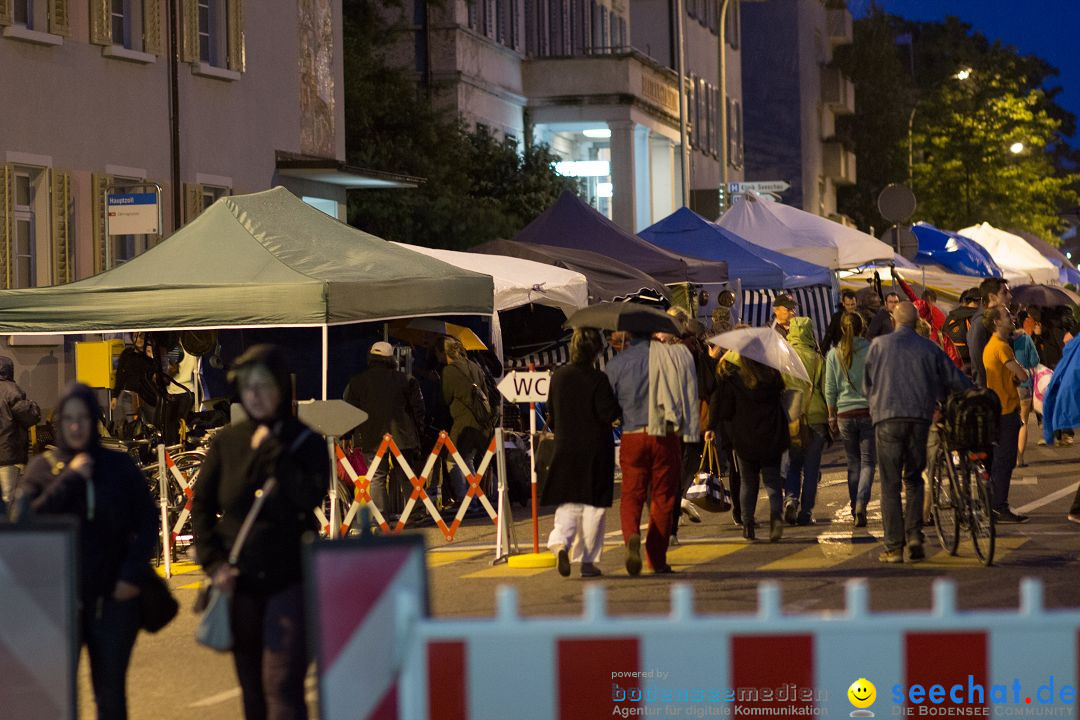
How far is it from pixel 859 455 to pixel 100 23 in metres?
12.3

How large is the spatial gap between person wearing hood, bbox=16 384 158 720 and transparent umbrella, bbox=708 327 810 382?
29.2 ft

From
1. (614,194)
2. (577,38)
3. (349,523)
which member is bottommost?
(349,523)

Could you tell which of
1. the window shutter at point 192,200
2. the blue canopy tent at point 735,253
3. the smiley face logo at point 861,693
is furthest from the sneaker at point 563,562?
the blue canopy tent at point 735,253

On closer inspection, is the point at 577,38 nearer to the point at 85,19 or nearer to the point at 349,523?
the point at 85,19

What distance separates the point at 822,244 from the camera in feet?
111

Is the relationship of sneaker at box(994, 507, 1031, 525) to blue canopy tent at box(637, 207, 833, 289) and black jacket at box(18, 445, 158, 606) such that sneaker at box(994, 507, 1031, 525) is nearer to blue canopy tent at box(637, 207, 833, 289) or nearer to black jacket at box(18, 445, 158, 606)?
black jacket at box(18, 445, 158, 606)

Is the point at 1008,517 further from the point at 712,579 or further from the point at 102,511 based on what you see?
the point at 102,511

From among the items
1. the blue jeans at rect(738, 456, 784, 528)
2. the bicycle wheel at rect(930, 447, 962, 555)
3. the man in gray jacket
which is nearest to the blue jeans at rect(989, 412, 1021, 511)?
the bicycle wheel at rect(930, 447, 962, 555)

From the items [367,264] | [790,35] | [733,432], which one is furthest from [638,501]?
[790,35]

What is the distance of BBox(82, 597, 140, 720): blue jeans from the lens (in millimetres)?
7371

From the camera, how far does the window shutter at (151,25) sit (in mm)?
26406

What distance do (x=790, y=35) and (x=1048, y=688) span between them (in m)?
75.0

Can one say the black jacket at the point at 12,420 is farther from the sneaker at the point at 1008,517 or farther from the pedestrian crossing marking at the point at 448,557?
the sneaker at the point at 1008,517

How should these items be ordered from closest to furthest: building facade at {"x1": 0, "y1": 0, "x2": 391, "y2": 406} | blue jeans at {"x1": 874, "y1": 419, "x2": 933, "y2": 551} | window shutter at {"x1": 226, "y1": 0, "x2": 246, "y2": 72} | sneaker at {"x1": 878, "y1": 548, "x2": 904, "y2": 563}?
blue jeans at {"x1": 874, "y1": 419, "x2": 933, "y2": 551}, sneaker at {"x1": 878, "y1": 548, "x2": 904, "y2": 563}, building facade at {"x1": 0, "y1": 0, "x2": 391, "y2": 406}, window shutter at {"x1": 226, "y1": 0, "x2": 246, "y2": 72}
